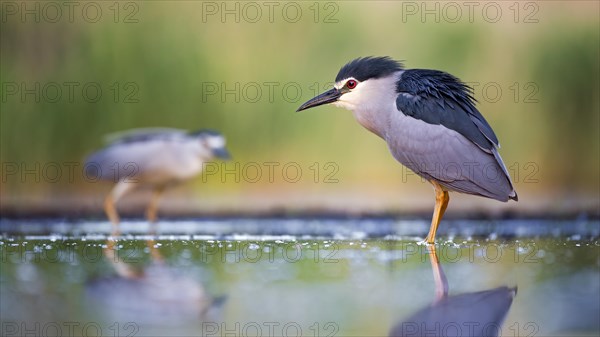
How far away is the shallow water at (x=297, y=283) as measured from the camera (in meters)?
2.40

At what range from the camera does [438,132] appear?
472cm

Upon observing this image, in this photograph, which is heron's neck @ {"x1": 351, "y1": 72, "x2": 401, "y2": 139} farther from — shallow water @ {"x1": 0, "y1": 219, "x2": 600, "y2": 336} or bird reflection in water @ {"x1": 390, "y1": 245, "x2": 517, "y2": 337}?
bird reflection in water @ {"x1": 390, "y1": 245, "x2": 517, "y2": 337}

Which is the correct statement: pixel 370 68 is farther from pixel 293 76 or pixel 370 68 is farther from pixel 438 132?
pixel 293 76

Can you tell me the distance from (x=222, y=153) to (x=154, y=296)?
15.7ft

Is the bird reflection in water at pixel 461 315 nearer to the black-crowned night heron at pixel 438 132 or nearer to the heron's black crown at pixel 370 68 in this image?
the black-crowned night heron at pixel 438 132

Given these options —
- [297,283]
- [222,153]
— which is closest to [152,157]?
[222,153]

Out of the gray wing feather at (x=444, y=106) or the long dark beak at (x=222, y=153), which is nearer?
the gray wing feather at (x=444, y=106)

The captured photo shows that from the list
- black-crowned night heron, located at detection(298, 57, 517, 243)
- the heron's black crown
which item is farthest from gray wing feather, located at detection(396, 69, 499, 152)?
the heron's black crown

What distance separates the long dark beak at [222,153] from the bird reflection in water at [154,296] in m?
3.93

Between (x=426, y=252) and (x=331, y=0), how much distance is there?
454cm

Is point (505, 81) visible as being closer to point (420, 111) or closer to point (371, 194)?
point (371, 194)

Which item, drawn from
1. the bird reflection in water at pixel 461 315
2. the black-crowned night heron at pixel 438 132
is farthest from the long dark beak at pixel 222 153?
the bird reflection in water at pixel 461 315

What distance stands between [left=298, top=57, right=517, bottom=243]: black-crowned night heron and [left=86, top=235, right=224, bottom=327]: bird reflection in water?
1617mm

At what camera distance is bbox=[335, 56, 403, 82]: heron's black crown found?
503 cm
